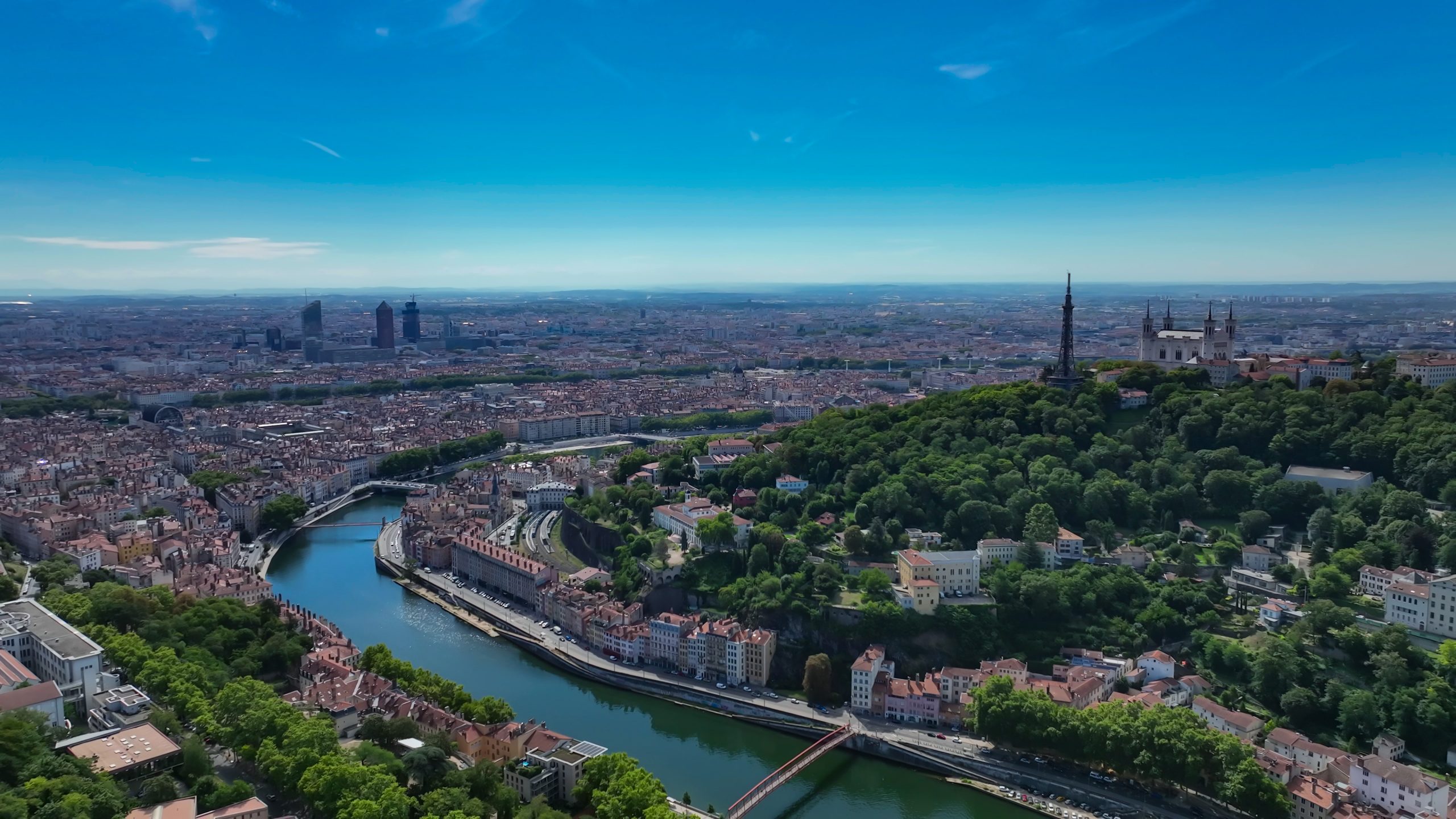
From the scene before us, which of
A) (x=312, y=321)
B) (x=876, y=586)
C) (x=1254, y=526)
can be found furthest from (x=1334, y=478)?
(x=312, y=321)

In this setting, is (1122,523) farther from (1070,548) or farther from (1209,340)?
(1209,340)

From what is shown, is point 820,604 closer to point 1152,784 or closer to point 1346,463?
point 1152,784

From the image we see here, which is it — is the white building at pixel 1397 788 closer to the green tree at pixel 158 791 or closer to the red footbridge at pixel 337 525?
the green tree at pixel 158 791

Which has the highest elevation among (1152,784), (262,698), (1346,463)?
(1346,463)

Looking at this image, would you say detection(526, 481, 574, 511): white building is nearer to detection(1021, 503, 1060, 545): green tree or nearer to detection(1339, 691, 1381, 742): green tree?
detection(1021, 503, 1060, 545): green tree

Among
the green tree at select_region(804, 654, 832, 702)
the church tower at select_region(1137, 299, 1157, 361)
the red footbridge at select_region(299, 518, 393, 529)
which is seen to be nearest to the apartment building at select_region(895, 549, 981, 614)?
the green tree at select_region(804, 654, 832, 702)

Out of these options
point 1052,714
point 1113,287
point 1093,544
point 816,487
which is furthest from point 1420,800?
point 1113,287

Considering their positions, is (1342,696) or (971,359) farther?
(971,359)
